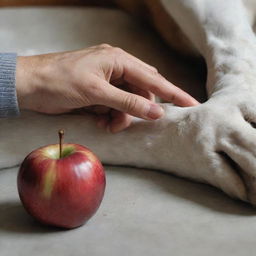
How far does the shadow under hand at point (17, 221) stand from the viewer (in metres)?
0.78

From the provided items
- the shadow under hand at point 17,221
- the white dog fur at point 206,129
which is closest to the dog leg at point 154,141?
the white dog fur at point 206,129

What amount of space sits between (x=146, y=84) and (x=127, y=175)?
0.15m

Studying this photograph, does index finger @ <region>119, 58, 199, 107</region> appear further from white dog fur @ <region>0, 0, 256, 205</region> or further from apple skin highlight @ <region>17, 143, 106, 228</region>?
apple skin highlight @ <region>17, 143, 106, 228</region>

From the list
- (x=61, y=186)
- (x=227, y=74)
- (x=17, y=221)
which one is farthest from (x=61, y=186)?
(x=227, y=74)

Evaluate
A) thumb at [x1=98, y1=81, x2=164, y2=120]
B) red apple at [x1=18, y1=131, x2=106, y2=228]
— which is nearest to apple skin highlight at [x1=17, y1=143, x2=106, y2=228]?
red apple at [x1=18, y1=131, x2=106, y2=228]

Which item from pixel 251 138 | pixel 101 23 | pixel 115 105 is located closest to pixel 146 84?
pixel 115 105

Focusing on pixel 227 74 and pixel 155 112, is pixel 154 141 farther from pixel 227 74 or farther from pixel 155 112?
pixel 227 74

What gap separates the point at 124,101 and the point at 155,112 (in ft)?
0.17

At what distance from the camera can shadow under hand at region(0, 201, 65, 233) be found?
0.78 meters

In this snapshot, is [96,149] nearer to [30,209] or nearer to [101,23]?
[30,209]

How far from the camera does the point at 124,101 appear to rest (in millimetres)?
884

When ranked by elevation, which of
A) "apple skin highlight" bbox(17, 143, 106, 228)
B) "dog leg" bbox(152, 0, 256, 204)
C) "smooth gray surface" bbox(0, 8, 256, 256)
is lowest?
"smooth gray surface" bbox(0, 8, 256, 256)

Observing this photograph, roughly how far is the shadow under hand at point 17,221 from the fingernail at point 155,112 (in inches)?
9.1

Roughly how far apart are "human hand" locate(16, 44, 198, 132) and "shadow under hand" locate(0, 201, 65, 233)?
17 centimetres
